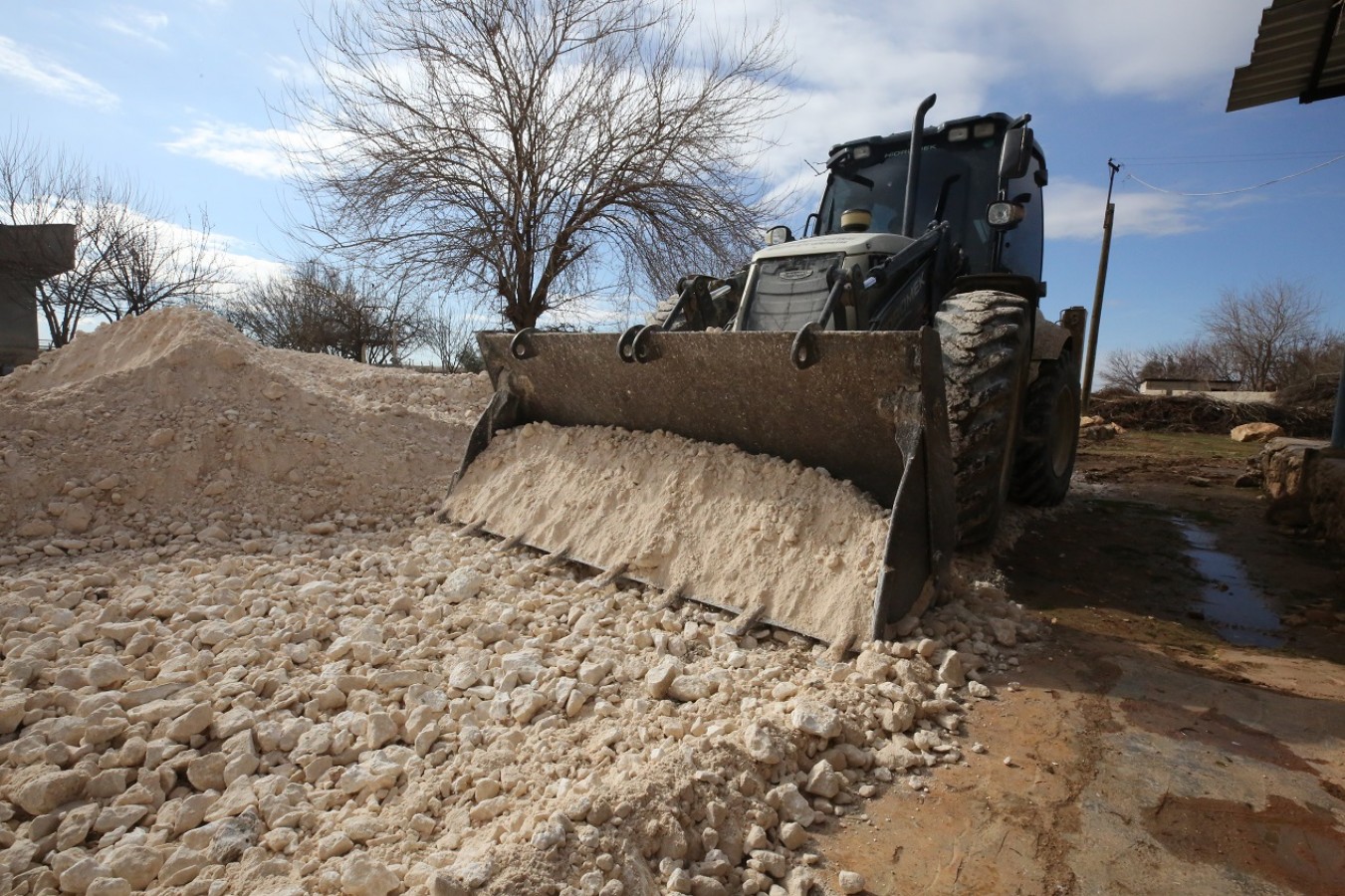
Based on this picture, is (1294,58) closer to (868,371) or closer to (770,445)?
(868,371)

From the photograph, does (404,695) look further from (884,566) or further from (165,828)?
(884,566)

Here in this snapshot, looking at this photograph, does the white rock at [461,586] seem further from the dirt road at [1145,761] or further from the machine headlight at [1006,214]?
the machine headlight at [1006,214]

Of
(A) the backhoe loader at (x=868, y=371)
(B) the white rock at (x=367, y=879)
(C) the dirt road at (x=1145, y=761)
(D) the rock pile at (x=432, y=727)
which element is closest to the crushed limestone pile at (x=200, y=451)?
(D) the rock pile at (x=432, y=727)

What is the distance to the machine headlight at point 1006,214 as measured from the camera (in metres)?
4.31

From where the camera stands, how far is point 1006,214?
432cm

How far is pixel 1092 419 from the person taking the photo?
14.1 m

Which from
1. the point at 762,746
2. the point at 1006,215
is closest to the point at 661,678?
the point at 762,746

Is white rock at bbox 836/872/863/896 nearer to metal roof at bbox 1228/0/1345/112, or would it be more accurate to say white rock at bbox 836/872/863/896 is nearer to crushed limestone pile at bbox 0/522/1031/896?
crushed limestone pile at bbox 0/522/1031/896

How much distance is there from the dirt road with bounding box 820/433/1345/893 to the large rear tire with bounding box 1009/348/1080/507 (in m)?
1.03

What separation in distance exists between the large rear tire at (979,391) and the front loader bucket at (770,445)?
46 cm

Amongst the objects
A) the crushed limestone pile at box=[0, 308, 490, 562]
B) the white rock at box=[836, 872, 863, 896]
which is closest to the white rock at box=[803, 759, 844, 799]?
the white rock at box=[836, 872, 863, 896]

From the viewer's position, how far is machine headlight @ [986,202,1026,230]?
4.31 metres

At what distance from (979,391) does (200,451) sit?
16.0 ft

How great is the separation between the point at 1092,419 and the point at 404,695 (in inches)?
570
